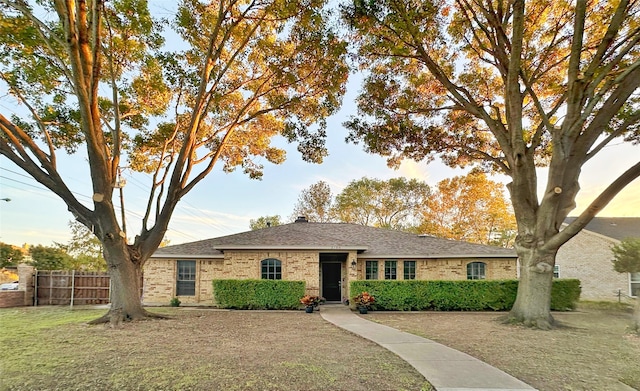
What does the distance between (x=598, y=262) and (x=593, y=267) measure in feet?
1.31

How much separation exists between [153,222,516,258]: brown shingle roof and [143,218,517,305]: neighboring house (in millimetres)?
43

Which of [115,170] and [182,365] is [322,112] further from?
[182,365]

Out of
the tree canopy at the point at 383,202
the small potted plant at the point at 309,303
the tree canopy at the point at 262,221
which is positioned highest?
the tree canopy at the point at 383,202

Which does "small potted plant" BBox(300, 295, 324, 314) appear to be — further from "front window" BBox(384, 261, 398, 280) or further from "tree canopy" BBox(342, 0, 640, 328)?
"tree canopy" BBox(342, 0, 640, 328)

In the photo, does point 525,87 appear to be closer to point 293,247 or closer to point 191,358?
point 293,247

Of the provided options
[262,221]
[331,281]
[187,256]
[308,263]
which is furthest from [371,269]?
[262,221]

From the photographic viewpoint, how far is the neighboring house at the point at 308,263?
52.9ft

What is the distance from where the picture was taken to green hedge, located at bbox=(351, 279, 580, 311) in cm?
1416

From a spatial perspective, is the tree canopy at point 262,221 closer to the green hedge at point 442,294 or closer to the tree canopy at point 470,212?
the tree canopy at point 470,212

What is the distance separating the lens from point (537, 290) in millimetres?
10406

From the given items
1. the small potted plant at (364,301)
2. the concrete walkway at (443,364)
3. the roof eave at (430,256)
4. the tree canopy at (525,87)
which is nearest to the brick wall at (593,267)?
the roof eave at (430,256)

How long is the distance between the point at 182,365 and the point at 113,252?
5831mm

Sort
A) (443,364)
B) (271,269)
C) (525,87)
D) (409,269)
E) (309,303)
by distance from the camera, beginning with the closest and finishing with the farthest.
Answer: (443,364) → (525,87) → (309,303) → (271,269) → (409,269)

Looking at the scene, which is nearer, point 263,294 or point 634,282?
point 263,294
